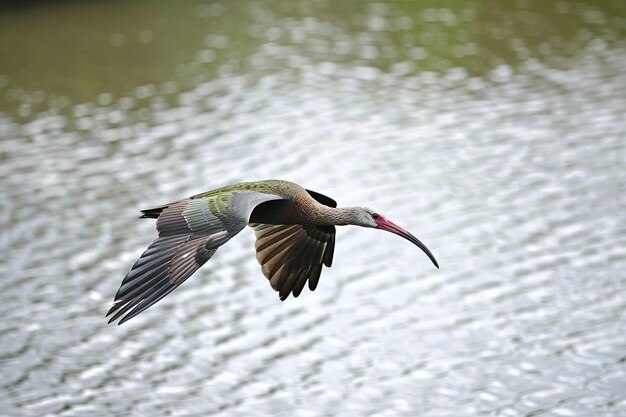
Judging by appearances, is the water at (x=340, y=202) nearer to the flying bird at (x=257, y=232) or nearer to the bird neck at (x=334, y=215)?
the flying bird at (x=257, y=232)

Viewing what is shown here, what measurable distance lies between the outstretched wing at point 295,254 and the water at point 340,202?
3097mm

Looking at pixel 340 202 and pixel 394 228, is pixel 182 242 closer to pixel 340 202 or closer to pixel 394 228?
pixel 394 228

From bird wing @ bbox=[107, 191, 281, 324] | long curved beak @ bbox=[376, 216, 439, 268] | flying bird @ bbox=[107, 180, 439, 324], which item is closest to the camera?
bird wing @ bbox=[107, 191, 281, 324]

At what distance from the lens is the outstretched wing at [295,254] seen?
8320 millimetres

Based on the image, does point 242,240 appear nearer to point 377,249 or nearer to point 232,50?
point 377,249

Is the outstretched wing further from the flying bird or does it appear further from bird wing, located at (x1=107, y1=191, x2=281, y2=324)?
bird wing, located at (x1=107, y1=191, x2=281, y2=324)

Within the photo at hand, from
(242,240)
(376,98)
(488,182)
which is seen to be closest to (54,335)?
(242,240)

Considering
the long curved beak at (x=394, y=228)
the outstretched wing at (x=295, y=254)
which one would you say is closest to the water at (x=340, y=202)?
the outstretched wing at (x=295, y=254)

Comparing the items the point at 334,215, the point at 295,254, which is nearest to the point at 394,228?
the point at 334,215

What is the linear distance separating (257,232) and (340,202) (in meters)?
7.22

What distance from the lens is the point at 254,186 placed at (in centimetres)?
765

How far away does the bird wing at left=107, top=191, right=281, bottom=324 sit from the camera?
6.26 meters

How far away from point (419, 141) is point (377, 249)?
12.4 ft

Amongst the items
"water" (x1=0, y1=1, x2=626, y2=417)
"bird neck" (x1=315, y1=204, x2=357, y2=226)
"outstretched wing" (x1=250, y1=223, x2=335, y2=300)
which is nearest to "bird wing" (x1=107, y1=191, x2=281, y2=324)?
"bird neck" (x1=315, y1=204, x2=357, y2=226)
